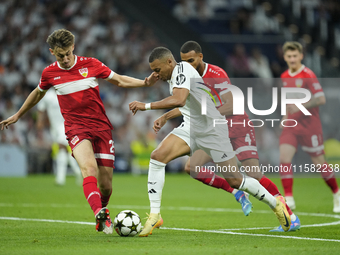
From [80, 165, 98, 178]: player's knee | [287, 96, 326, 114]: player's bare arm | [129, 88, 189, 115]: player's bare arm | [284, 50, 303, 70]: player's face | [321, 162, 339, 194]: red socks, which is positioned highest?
[284, 50, 303, 70]: player's face

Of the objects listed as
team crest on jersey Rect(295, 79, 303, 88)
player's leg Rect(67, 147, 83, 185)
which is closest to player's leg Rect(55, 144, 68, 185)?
player's leg Rect(67, 147, 83, 185)

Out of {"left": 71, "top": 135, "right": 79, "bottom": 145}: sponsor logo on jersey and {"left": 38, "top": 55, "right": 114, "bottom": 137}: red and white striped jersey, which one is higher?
{"left": 38, "top": 55, "right": 114, "bottom": 137}: red and white striped jersey

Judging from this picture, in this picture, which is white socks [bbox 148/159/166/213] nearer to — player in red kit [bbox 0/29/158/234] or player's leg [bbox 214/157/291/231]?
player in red kit [bbox 0/29/158/234]

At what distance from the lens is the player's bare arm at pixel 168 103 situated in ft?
19.6

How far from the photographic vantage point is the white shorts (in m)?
6.55

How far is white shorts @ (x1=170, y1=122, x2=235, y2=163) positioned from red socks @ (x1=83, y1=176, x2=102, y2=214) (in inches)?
45.8

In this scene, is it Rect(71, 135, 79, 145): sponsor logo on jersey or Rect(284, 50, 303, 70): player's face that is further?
Rect(284, 50, 303, 70): player's face

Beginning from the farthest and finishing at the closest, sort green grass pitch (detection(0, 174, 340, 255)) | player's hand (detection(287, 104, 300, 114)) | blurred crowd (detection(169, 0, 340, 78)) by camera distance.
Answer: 1. blurred crowd (detection(169, 0, 340, 78))
2. player's hand (detection(287, 104, 300, 114))
3. green grass pitch (detection(0, 174, 340, 255))

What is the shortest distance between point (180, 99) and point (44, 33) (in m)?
17.7

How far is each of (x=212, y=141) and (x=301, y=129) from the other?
3.29m

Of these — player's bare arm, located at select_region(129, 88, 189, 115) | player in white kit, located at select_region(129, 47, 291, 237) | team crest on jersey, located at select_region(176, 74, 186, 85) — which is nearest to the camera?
player's bare arm, located at select_region(129, 88, 189, 115)

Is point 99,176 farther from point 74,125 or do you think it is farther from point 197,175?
point 197,175

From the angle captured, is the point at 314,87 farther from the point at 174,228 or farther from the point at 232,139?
the point at 174,228

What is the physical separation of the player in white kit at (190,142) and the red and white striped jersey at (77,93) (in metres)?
0.92
